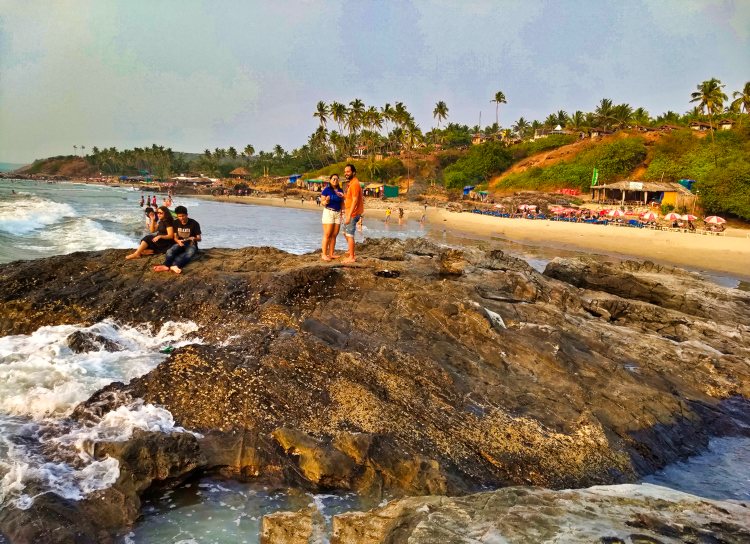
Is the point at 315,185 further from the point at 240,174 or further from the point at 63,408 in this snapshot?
the point at 63,408

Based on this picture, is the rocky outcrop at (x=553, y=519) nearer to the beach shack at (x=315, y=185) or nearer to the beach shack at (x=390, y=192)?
the beach shack at (x=390, y=192)

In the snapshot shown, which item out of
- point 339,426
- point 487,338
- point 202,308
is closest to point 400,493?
point 339,426

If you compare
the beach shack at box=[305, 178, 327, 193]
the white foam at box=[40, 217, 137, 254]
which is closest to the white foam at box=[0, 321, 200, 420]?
the white foam at box=[40, 217, 137, 254]

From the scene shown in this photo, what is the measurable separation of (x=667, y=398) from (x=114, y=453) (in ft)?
23.2

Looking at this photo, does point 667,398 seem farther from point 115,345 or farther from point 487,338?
point 115,345

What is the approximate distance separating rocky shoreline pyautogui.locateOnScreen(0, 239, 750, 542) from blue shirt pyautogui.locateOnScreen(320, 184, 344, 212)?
1.14 m

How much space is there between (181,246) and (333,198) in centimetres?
Result: 295

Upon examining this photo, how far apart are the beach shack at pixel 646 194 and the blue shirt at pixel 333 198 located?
153 ft

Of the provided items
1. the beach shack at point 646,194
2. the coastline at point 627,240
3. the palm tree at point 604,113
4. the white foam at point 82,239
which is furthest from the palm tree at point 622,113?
the white foam at point 82,239

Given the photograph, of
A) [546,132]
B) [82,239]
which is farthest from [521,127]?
[82,239]

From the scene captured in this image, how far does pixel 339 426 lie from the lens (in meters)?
5.38

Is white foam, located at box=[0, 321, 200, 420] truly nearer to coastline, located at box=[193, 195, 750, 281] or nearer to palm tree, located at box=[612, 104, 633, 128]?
coastline, located at box=[193, 195, 750, 281]

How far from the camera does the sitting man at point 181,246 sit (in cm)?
869

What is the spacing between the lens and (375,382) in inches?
237
